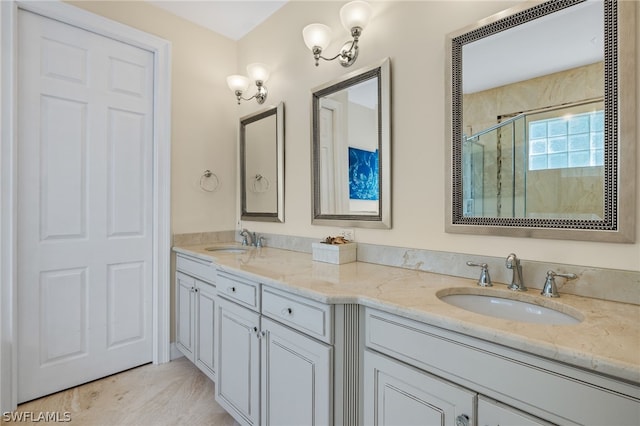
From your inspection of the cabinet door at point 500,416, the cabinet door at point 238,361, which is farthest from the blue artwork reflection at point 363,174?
the cabinet door at point 500,416

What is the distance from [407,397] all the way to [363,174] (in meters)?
1.15

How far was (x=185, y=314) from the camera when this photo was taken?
90.7 inches

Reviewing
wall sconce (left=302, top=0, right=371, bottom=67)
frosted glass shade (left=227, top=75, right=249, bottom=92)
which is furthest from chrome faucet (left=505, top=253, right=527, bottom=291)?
frosted glass shade (left=227, top=75, right=249, bottom=92)

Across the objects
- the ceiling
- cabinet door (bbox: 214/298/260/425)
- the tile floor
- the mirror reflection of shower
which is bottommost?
the tile floor

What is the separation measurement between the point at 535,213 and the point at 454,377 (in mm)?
737

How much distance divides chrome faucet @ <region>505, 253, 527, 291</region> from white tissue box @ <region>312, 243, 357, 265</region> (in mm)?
796

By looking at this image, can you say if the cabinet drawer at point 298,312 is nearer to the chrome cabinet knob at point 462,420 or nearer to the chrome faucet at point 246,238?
the chrome cabinet knob at point 462,420

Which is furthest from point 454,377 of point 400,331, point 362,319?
point 362,319

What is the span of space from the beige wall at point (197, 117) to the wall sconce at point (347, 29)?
3.88 feet

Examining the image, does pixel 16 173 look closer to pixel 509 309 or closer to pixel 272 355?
pixel 272 355

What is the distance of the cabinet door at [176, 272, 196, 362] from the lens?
2209mm

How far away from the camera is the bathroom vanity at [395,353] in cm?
75

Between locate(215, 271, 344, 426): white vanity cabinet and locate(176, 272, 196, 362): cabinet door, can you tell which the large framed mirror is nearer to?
locate(215, 271, 344, 426): white vanity cabinet

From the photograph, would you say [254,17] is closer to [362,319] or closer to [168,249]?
[168,249]
